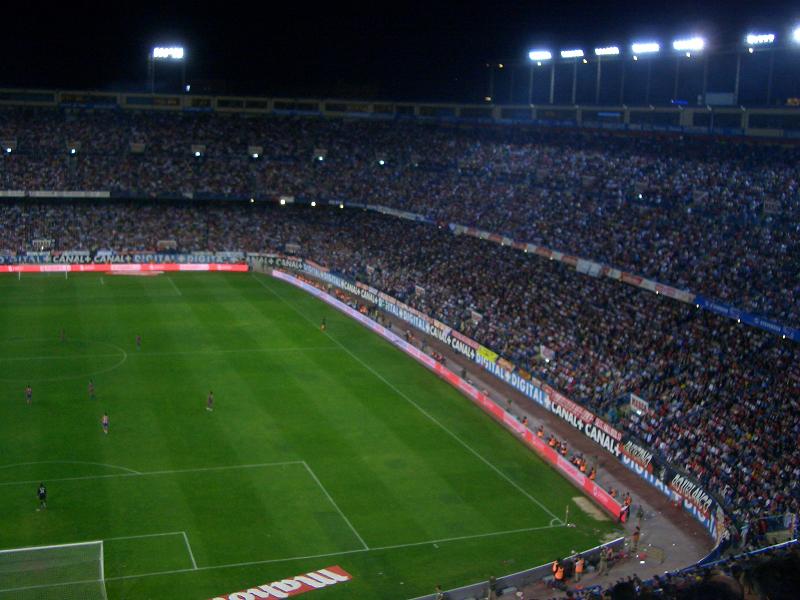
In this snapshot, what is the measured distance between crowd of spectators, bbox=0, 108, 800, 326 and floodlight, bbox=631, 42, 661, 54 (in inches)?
227

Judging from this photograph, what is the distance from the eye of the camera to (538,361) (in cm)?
4728

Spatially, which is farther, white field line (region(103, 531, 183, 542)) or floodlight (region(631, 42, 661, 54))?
floodlight (region(631, 42, 661, 54))

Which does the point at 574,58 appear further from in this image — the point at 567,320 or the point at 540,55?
the point at 567,320

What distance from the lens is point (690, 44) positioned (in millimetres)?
58531

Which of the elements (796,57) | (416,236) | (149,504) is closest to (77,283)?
(416,236)


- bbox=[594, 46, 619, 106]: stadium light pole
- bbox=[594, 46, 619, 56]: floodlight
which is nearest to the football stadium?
bbox=[594, 46, 619, 56]: floodlight

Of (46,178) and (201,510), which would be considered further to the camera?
(46,178)

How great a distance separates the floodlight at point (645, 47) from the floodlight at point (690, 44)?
356 centimetres

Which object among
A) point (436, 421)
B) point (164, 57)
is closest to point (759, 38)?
point (436, 421)

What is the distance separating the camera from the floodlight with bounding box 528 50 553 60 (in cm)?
7712

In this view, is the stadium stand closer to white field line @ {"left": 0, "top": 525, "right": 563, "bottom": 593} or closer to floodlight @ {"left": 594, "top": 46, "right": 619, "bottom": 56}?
floodlight @ {"left": 594, "top": 46, "right": 619, "bottom": 56}

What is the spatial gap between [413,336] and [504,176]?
21047 millimetres

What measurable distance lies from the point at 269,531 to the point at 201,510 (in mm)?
2777

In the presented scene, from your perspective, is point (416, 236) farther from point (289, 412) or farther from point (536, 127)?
point (289, 412)
